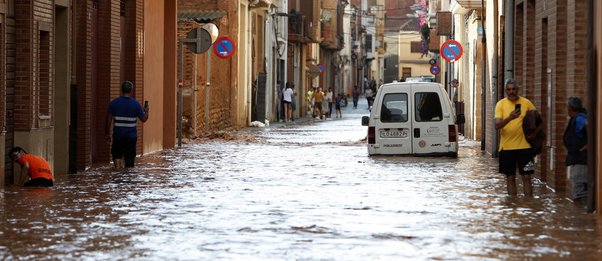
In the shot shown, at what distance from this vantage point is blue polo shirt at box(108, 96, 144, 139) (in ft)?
80.1

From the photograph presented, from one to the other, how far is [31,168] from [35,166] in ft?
0.20

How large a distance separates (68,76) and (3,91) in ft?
11.7

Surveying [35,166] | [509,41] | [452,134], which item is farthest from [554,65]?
[452,134]

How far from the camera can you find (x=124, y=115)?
80.2 feet

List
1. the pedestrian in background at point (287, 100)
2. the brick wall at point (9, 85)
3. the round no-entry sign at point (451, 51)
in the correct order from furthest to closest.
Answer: the pedestrian in background at point (287, 100) < the round no-entry sign at point (451, 51) < the brick wall at point (9, 85)

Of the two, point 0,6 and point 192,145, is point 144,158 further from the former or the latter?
point 0,6

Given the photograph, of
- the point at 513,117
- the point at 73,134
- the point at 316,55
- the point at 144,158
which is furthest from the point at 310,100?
the point at 513,117

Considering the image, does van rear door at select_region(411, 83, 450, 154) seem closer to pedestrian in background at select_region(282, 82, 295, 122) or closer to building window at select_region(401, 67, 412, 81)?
pedestrian in background at select_region(282, 82, 295, 122)

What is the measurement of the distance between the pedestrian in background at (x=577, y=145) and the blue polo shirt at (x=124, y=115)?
9.28 metres

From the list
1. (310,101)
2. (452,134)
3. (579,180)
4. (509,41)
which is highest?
(509,41)

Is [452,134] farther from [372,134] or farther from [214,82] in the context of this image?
[214,82]

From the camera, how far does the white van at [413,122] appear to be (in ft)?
94.7

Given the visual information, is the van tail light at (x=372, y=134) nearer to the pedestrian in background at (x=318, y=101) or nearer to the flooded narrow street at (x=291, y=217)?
the flooded narrow street at (x=291, y=217)

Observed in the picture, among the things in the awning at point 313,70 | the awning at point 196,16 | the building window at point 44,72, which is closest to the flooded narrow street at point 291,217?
the building window at point 44,72
